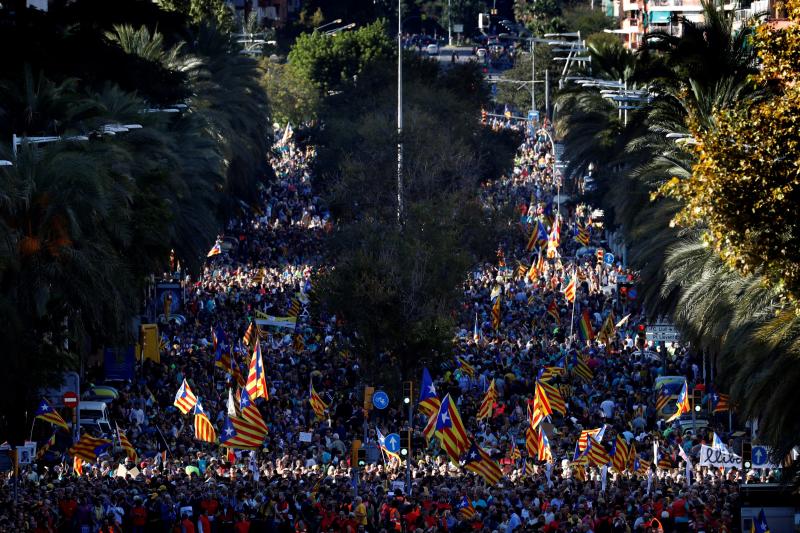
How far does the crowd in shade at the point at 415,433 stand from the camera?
3180 cm

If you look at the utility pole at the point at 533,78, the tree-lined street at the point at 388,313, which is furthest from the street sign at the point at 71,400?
the utility pole at the point at 533,78

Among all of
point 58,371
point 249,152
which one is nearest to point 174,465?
point 58,371

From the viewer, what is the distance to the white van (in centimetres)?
4245

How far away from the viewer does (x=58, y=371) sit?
40.2 m

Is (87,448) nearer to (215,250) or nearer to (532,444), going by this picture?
(532,444)

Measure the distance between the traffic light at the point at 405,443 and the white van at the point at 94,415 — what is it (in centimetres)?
842

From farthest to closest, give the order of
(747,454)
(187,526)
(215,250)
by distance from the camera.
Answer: (215,250)
(747,454)
(187,526)

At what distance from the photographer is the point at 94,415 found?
42.8 metres

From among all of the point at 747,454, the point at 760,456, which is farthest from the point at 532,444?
the point at 747,454

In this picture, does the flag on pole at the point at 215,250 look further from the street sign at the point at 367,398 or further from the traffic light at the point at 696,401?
the traffic light at the point at 696,401

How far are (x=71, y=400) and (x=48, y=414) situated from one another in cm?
322

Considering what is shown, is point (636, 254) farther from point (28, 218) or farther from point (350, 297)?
point (28, 218)

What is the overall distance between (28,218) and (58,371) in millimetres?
3518

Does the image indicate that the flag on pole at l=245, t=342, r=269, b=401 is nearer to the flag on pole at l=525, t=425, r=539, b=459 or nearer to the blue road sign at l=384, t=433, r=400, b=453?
the blue road sign at l=384, t=433, r=400, b=453
